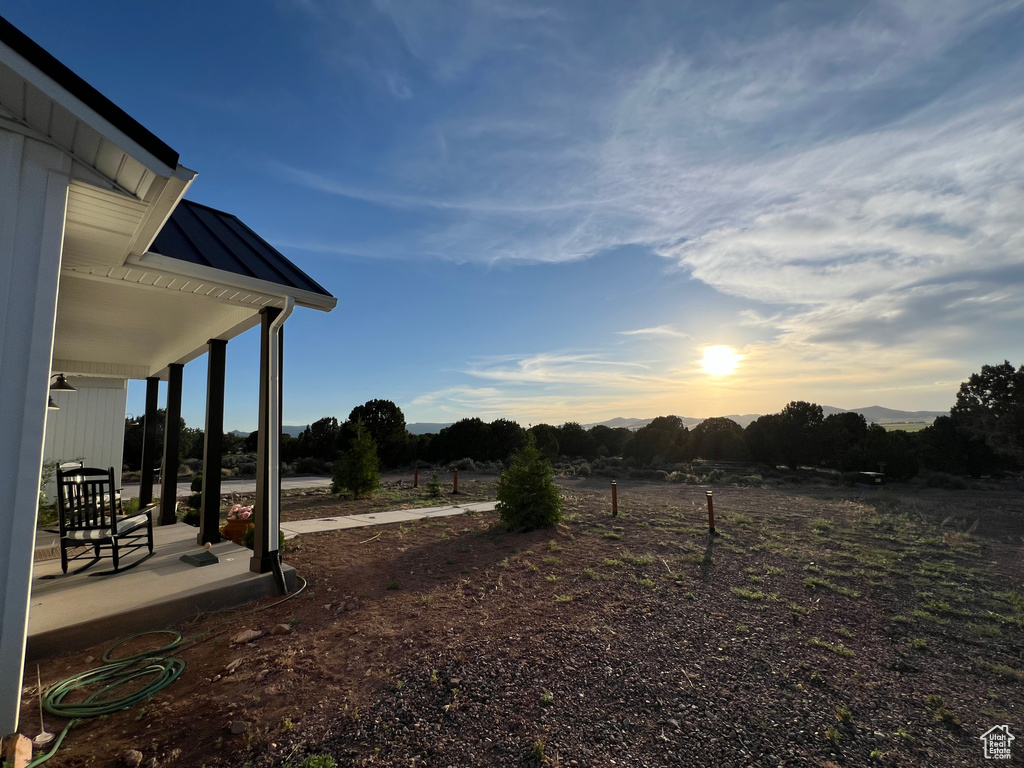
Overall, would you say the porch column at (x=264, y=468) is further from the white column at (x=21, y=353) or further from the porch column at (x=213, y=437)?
the white column at (x=21, y=353)

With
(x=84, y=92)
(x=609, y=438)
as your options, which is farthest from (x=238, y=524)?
(x=609, y=438)

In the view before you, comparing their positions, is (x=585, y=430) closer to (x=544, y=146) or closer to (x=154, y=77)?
(x=544, y=146)

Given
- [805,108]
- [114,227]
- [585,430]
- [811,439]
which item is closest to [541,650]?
[114,227]

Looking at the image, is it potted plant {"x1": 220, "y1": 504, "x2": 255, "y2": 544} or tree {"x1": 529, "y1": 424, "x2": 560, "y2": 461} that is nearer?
potted plant {"x1": 220, "y1": 504, "x2": 255, "y2": 544}

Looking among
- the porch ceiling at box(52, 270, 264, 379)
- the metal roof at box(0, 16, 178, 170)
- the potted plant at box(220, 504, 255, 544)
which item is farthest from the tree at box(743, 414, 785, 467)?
the metal roof at box(0, 16, 178, 170)

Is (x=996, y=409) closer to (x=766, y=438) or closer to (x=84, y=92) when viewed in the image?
(x=766, y=438)

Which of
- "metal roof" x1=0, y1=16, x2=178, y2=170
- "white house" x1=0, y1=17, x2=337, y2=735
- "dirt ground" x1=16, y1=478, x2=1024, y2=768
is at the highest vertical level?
"metal roof" x1=0, y1=16, x2=178, y2=170

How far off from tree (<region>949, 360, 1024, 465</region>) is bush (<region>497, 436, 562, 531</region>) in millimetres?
22171

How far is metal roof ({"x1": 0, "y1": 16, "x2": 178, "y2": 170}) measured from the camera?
210 centimetres

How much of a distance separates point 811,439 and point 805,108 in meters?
20.0

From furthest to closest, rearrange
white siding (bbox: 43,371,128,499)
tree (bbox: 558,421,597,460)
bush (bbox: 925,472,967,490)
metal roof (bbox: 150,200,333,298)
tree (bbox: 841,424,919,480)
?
tree (bbox: 558,421,597,460)
tree (bbox: 841,424,919,480)
bush (bbox: 925,472,967,490)
white siding (bbox: 43,371,128,499)
metal roof (bbox: 150,200,333,298)

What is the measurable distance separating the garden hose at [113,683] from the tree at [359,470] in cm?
857

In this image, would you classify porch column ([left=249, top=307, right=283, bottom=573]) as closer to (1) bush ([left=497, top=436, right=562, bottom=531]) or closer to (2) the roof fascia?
(2) the roof fascia

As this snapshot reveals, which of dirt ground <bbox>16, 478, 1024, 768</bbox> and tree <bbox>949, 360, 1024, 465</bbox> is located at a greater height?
tree <bbox>949, 360, 1024, 465</bbox>
